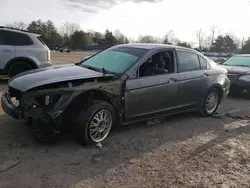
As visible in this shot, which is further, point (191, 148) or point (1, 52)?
point (1, 52)

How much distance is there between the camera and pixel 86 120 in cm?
422

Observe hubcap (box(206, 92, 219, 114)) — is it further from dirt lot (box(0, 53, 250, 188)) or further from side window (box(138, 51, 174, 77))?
side window (box(138, 51, 174, 77))

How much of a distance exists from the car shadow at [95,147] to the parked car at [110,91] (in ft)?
0.80

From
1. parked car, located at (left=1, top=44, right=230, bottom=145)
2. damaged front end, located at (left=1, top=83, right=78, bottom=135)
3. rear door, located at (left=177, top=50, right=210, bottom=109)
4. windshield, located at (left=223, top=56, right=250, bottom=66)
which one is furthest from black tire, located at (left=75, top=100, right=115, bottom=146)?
windshield, located at (left=223, top=56, right=250, bottom=66)

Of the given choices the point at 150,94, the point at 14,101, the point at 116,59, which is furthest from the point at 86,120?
the point at 116,59

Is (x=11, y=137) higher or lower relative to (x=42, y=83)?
lower

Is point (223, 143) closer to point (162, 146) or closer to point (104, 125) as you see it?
point (162, 146)

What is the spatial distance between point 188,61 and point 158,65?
2.67 feet

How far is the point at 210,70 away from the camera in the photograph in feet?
21.2

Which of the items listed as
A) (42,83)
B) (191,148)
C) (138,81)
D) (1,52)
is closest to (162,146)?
(191,148)

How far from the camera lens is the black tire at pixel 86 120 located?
4.22 metres

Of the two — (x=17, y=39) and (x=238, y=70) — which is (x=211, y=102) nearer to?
(x=238, y=70)

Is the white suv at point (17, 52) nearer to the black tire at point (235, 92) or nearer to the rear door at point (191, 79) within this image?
the rear door at point (191, 79)

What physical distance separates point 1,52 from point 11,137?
206 inches
